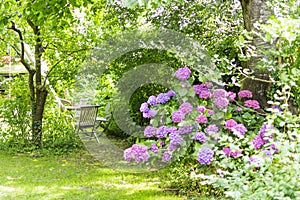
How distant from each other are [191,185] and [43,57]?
13.8 feet

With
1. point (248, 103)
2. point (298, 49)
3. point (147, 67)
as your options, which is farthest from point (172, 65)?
point (298, 49)

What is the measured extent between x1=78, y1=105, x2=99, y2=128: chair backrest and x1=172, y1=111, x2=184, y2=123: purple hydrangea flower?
358 cm

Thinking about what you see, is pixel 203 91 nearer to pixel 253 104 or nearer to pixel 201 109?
pixel 201 109

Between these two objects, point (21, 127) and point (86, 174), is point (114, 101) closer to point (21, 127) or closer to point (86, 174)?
point (21, 127)

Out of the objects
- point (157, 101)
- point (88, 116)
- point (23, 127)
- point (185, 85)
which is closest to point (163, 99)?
point (157, 101)

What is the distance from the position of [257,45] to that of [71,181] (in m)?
2.74

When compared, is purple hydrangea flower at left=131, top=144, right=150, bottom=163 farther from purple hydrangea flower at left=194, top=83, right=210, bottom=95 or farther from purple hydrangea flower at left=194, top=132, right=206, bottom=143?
purple hydrangea flower at left=194, top=83, right=210, bottom=95

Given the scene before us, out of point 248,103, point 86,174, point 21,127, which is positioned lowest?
point 86,174

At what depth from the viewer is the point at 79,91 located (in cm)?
825

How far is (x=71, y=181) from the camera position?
482 cm

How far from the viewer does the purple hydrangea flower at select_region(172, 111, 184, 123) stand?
381cm

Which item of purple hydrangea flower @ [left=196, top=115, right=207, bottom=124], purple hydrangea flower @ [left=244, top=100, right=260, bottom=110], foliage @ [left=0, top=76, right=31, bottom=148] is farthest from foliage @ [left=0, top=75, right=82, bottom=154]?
purple hydrangea flower @ [left=244, top=100, right=260, bottom=110]

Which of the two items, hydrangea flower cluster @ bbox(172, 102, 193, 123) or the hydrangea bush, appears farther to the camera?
hydrangea flower cluster @ bbox(172, 102, 193, 123)

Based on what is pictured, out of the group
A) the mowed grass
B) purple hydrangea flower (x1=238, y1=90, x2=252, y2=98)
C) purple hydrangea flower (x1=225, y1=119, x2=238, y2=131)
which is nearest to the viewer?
purple hydrangea flower (x1=225, y1=119, x2=238, y2=131)
